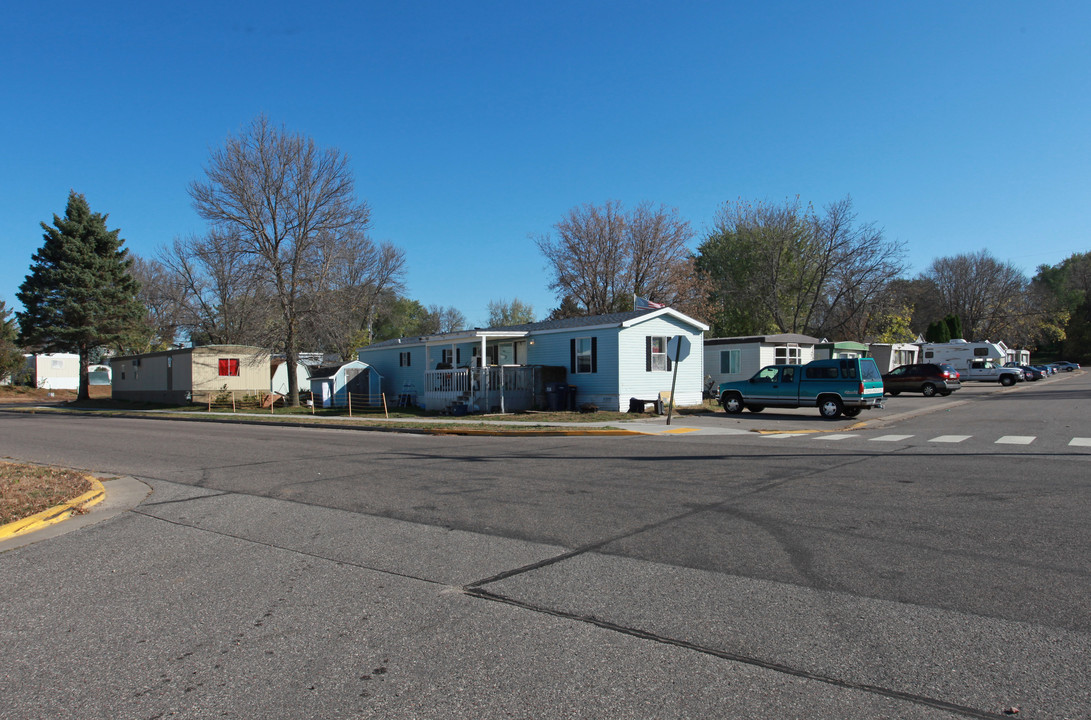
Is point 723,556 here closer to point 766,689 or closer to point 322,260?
point 766,689

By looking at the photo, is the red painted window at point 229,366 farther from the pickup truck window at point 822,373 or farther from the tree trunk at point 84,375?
the pickup truck window at point 822,373

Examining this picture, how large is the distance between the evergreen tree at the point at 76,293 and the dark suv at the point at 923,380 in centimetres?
4637

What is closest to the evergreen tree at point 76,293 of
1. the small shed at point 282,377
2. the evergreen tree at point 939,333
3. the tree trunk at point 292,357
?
the small shed at point 282,377

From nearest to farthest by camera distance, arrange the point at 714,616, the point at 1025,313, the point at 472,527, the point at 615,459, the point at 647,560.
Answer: the point at 714,616, the point at 647,560, the point at 472,527, the point at 615,459, the point at 1025,313

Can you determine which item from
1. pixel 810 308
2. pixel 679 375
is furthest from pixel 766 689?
pixel 810 308

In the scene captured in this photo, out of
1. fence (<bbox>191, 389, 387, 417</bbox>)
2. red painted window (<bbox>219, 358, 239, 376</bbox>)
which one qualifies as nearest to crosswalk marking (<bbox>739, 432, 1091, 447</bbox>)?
fence (<bbox>191, 389, 387, 417</bbox>)

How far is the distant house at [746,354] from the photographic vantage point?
3155 centimetres

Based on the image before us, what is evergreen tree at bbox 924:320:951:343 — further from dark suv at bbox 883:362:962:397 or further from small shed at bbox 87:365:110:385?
small shed at bbox 87:365:110:385

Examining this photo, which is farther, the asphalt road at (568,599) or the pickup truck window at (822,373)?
the pickup truck window at (822,373)

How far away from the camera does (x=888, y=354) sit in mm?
44469

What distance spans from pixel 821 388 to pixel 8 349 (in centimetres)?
5847

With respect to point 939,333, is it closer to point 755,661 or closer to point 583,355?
point 583,355

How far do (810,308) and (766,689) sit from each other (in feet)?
154

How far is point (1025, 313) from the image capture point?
81562mm
